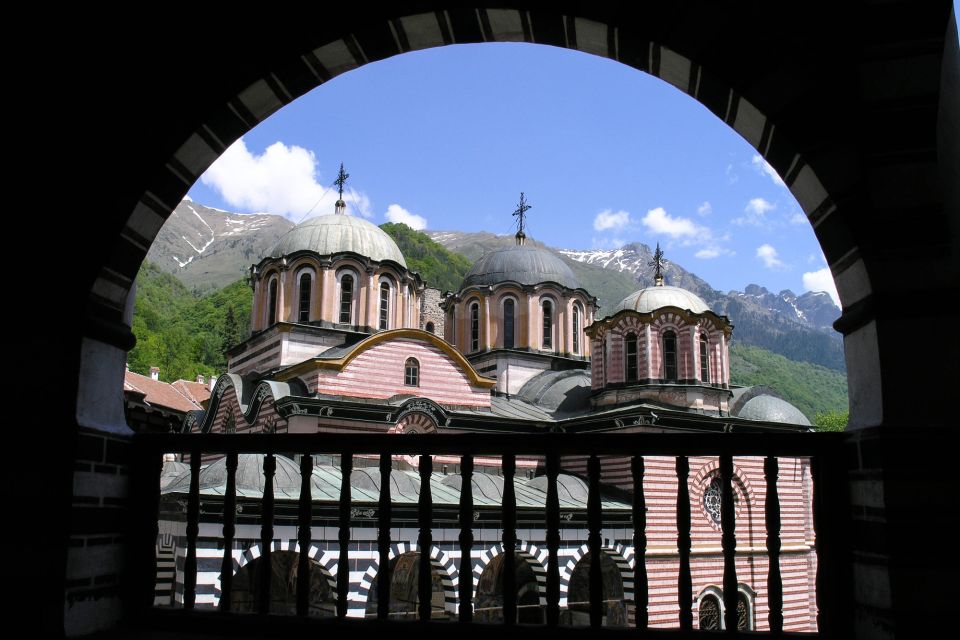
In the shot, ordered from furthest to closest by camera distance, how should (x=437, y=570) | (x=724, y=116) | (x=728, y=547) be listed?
(x=437, y=570)
(x=724, y=116)
(x=728, y=547)

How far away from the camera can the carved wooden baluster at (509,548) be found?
2.89 metres

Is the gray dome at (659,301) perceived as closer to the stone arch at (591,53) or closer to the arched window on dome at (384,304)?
the arched window on dome at (384,304)

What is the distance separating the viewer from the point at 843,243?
2.83 metres

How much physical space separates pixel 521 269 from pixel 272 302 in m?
8.09

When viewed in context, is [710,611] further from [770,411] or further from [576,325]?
[576,325]

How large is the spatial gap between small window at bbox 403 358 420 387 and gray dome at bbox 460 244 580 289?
21.0 feet

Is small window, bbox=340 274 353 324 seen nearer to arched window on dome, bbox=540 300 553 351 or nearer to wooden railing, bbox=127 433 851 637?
arched window on dome, bbox=540 300 553 351

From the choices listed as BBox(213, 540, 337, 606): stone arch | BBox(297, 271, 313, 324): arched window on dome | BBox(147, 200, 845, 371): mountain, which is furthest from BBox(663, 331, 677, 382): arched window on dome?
BBox(147, 200, 845, 371): mountain

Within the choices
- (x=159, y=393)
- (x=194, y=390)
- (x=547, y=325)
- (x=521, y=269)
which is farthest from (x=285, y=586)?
(x=194, y=390)

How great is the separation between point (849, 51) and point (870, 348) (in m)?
1.04

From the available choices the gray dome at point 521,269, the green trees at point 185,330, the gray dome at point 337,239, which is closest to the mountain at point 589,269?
the green trees at point 185,330

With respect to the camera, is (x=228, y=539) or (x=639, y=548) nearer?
(x=639, y=548)

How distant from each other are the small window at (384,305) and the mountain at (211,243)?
85980 mm

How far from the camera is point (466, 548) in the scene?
2.93 metres
